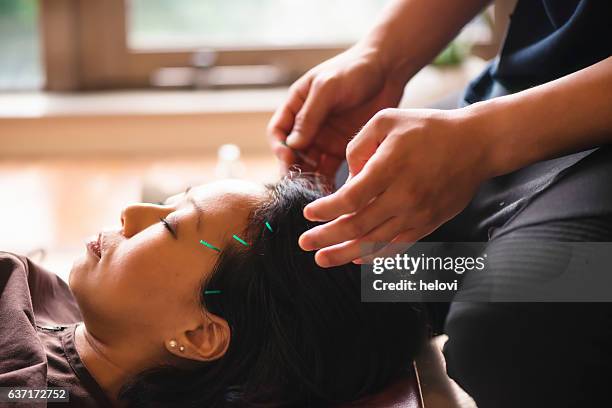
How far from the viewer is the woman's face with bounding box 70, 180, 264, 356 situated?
112 centimetres

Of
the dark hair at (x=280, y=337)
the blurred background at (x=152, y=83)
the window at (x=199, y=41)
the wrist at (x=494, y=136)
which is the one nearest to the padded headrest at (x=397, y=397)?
the dark hair at (x=280, y=337)

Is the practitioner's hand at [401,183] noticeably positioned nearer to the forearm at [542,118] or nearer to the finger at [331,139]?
the forearm at [542,118]

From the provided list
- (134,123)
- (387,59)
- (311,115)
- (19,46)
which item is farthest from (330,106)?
(19,46)

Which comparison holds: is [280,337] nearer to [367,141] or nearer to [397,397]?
[397,397]

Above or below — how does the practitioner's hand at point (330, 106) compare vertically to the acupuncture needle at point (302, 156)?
above

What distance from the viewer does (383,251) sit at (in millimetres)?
971

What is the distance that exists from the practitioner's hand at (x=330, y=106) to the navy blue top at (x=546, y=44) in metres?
0.17

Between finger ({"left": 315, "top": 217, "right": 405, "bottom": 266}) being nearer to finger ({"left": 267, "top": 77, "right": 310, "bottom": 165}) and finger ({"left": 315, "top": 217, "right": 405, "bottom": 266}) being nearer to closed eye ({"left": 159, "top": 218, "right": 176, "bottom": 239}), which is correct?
closed eye ({"left": 159, "top": 218, "right": 176, "bottom": 239})

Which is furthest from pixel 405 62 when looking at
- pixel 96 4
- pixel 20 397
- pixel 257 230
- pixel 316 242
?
pixel 96 4

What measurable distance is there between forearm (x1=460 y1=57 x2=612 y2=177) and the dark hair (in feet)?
1.05

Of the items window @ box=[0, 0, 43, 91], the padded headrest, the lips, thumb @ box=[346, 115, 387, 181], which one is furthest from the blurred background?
thumb @ box=[346, 115, 387, 181]

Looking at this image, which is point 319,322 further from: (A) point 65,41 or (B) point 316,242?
(A) point 65,41

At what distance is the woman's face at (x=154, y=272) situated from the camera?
1120mm

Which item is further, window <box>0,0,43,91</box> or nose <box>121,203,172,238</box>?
window <box>0,0,43,91</box>
